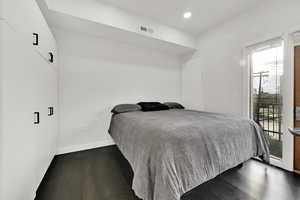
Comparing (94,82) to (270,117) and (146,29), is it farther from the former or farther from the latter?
(270,117)

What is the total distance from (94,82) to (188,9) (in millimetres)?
2515

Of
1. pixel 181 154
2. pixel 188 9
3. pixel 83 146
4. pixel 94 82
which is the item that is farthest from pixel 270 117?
pixel 83 146

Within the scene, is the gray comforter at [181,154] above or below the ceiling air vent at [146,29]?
below

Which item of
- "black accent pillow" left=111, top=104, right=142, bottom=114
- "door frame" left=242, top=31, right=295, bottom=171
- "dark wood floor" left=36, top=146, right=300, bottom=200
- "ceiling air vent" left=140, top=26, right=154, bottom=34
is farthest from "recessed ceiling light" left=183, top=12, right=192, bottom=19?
"dark wood floor" left=36, top=146, right=300, bottom=200

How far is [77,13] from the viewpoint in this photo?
207 cm

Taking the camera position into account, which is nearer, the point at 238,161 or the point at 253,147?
the point at 238,161

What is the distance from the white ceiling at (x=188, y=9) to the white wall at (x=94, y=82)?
2.89 ft

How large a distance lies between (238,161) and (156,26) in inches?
118

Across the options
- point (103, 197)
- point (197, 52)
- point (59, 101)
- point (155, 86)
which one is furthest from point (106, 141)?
point (197, 52)

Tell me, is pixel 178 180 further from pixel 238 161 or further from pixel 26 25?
pixel 26 25

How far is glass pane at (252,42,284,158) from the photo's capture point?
205 cm

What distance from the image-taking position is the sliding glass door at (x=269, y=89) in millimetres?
2037

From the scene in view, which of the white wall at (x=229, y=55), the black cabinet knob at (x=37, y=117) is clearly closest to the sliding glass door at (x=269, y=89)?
the white wall at (x=229, y=55)

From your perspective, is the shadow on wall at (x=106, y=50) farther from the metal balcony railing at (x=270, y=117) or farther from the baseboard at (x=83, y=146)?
the metal balcony railing at (x=270, y=117)
